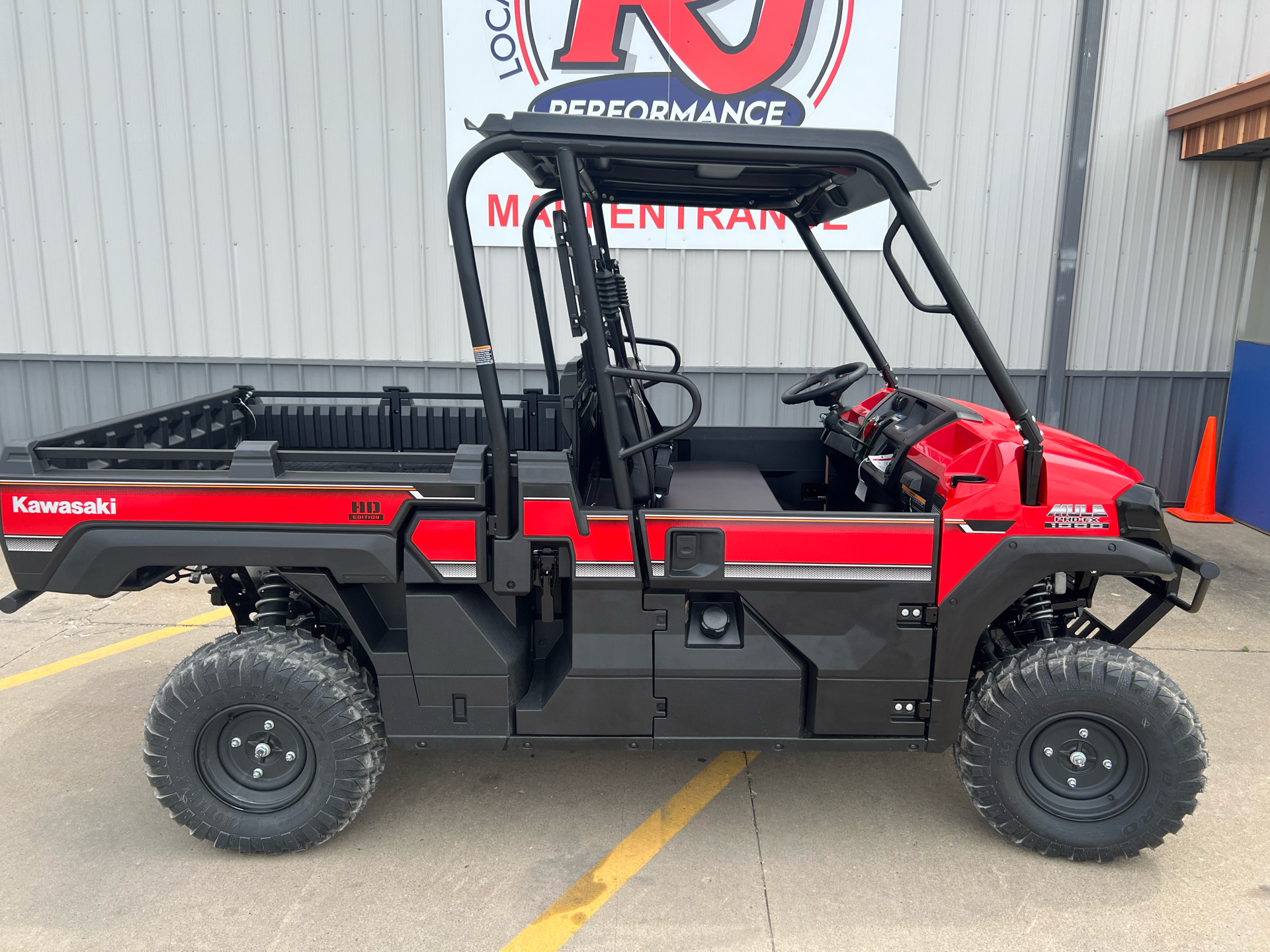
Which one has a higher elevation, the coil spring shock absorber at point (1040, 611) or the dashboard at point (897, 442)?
the dashboard at point (897, 442)

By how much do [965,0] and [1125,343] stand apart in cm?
285

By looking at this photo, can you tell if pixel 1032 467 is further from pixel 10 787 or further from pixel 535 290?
pixel 10 787

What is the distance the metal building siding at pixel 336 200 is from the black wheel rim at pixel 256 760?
4286mm

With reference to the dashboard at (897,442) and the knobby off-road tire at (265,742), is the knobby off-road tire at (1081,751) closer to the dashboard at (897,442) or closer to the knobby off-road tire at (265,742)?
the dashboard at (897,442)

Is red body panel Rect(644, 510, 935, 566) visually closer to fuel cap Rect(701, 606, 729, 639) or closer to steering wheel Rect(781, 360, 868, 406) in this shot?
fuel cap Rect(701, 606, 729, 639)

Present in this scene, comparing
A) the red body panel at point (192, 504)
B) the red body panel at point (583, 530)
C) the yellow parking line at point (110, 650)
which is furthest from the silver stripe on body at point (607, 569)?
the yellow parking line at point (110, 650)

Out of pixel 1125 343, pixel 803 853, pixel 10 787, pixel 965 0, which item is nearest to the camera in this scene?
pixel 803 853

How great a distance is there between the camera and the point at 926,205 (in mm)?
6473

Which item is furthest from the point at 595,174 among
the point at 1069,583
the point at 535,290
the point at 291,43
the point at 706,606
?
A: the point at 291,43

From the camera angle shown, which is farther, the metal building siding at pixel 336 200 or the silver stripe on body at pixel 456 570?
the metal building siding at pixel 336 200

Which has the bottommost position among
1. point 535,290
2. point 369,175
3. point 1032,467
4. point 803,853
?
point 803,853

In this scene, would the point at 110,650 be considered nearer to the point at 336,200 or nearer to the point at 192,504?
the point at 192,504

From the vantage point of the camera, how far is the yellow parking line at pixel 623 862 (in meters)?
2.48

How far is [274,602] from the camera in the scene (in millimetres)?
2967
